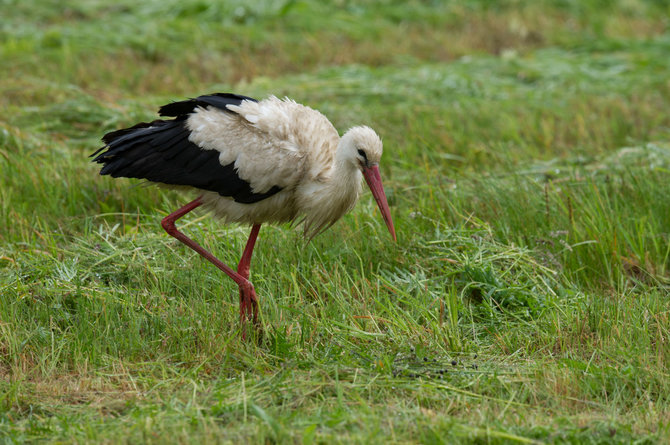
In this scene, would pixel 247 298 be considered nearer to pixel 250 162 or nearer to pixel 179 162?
pixel 250 162

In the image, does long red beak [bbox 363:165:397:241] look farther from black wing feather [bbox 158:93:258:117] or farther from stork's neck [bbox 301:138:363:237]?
black wing feather [bbox 158:93:258:117]

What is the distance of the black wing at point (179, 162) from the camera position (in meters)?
4.68

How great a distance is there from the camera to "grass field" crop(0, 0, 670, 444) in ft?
11.5

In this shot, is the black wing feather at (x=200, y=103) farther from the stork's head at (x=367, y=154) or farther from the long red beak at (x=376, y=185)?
the long red beak at (x=376, y=185)

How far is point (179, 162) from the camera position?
473 cm

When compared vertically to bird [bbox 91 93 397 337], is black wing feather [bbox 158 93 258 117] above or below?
above

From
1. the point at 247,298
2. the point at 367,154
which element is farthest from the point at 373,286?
the point at 367,154

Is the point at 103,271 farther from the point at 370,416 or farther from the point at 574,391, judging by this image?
the point at 574,391

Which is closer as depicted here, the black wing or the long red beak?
the long red beak

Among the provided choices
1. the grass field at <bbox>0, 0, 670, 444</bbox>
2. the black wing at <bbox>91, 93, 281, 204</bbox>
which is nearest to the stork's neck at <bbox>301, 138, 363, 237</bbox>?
the black wing at <bbox>91, 93, 281, 204</bbox>

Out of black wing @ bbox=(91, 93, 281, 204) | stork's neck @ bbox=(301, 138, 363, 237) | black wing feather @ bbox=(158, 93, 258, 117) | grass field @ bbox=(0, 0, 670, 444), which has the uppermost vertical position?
black wing feather @ bbox=(158, 93, 258, 117)

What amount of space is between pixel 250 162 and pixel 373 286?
3.54 feet

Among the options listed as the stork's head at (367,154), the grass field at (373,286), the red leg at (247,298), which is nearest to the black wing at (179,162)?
the red leg at (247,298)

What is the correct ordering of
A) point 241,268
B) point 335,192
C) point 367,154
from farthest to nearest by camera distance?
1. point 241,268
2. point 335,192
3. point 367,154
